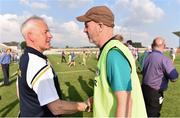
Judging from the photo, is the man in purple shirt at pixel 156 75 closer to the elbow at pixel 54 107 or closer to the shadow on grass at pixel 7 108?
the elbow at pixel 54 107

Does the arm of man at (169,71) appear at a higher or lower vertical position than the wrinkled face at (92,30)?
lower

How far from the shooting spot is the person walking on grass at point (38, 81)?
353 centimetres

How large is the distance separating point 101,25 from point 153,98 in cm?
411

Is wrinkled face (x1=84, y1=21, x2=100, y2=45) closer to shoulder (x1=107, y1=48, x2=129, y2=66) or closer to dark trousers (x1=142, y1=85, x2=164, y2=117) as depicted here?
shoulder (x1=107, y1=48, x2=129, y2=66)

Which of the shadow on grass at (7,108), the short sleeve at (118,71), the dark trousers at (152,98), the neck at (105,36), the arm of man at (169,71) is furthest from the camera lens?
the shadow on grass at (7,108)

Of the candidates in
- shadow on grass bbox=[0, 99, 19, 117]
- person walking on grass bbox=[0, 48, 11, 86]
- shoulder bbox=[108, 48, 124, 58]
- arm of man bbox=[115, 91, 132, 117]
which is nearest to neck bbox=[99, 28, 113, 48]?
shoulder bbox=[108, 48, 124, 58]

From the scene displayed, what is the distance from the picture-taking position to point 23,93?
3752 millimetres

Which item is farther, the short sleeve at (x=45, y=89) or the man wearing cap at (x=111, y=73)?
the short sleeve at (x=45, y=89)

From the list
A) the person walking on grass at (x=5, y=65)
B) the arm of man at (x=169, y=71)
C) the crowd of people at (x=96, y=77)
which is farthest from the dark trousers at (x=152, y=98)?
the person walking on grass at (x=5, y=65)

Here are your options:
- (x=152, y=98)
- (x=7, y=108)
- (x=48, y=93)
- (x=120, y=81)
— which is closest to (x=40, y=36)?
(x=48, y=93)

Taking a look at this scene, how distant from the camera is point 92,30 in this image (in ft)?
11.6

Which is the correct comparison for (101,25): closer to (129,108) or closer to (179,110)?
(129,108)

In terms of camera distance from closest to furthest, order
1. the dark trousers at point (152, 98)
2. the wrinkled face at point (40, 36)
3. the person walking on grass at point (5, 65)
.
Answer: the wrinkled face at point (40, 36) < the dark trousers at point (152, 98) < the person walking on grass at point (5, 65)

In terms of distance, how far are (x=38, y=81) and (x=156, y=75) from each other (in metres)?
4.01
